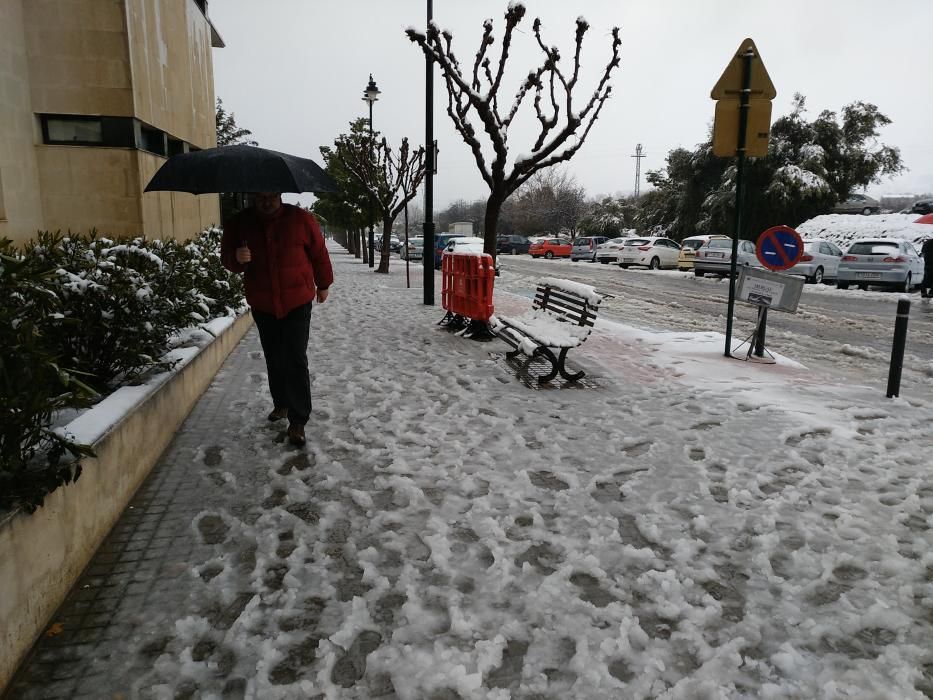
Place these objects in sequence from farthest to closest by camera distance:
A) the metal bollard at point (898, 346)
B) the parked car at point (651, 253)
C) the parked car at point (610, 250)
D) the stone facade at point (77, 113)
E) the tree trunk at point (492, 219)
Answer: the parked car at point (610, 250), the parked car at point (651, 253), the tree trunk at point (492, 219), the stone facade at point (77, 113), the metal bollard at point (898, 346)

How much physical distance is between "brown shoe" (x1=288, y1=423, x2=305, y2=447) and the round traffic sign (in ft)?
17.5

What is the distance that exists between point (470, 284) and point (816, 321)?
742 cm

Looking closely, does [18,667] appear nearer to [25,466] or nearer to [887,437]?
[25,466]

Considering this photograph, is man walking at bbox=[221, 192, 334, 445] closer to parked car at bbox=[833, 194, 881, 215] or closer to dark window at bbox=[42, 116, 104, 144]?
dark window at bbox=[42, 116, 104, 144]

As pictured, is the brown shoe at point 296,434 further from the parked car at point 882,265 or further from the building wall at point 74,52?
the parked car at point 882,265

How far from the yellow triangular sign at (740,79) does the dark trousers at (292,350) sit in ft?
17.5

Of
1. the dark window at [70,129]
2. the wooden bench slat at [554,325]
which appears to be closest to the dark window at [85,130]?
the dark window at [70,129]

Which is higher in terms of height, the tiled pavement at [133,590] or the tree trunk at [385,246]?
the tree trunk at [385,246]

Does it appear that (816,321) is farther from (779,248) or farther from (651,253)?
(651,253)

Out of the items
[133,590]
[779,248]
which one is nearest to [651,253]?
[779,248]

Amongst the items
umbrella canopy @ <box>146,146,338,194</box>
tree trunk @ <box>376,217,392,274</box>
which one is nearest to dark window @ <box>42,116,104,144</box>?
umbrella canopy @ <box>146,146,338,194</box>

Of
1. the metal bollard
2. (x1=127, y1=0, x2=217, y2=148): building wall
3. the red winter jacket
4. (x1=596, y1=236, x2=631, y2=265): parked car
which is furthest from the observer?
(x1=596, y1=236, x2=631, y2=265): parked car

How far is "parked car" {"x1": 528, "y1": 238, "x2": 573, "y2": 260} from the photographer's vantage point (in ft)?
142

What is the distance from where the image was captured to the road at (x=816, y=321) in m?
8.48
